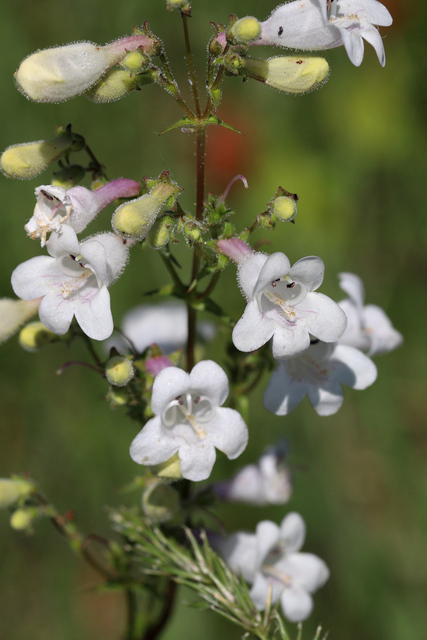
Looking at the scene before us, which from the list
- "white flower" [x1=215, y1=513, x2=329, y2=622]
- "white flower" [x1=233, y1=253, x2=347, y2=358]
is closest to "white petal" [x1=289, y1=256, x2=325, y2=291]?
"white flower" [x1=233, y1=253, x2=347, y2=358]

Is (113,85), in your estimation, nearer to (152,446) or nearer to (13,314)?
(13,314)

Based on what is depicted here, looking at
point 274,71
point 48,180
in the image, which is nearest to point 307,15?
point 274,71

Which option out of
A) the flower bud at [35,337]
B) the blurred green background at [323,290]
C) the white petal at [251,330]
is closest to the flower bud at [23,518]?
the flower bud at [35,337]

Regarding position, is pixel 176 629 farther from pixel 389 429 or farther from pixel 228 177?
pixel 228 177

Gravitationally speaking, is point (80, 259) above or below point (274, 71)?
below

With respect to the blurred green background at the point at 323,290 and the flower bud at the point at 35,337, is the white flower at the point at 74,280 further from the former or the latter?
the blurred green background at the point at 323,290

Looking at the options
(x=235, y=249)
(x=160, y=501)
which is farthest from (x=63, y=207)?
(x=160, y=501)
